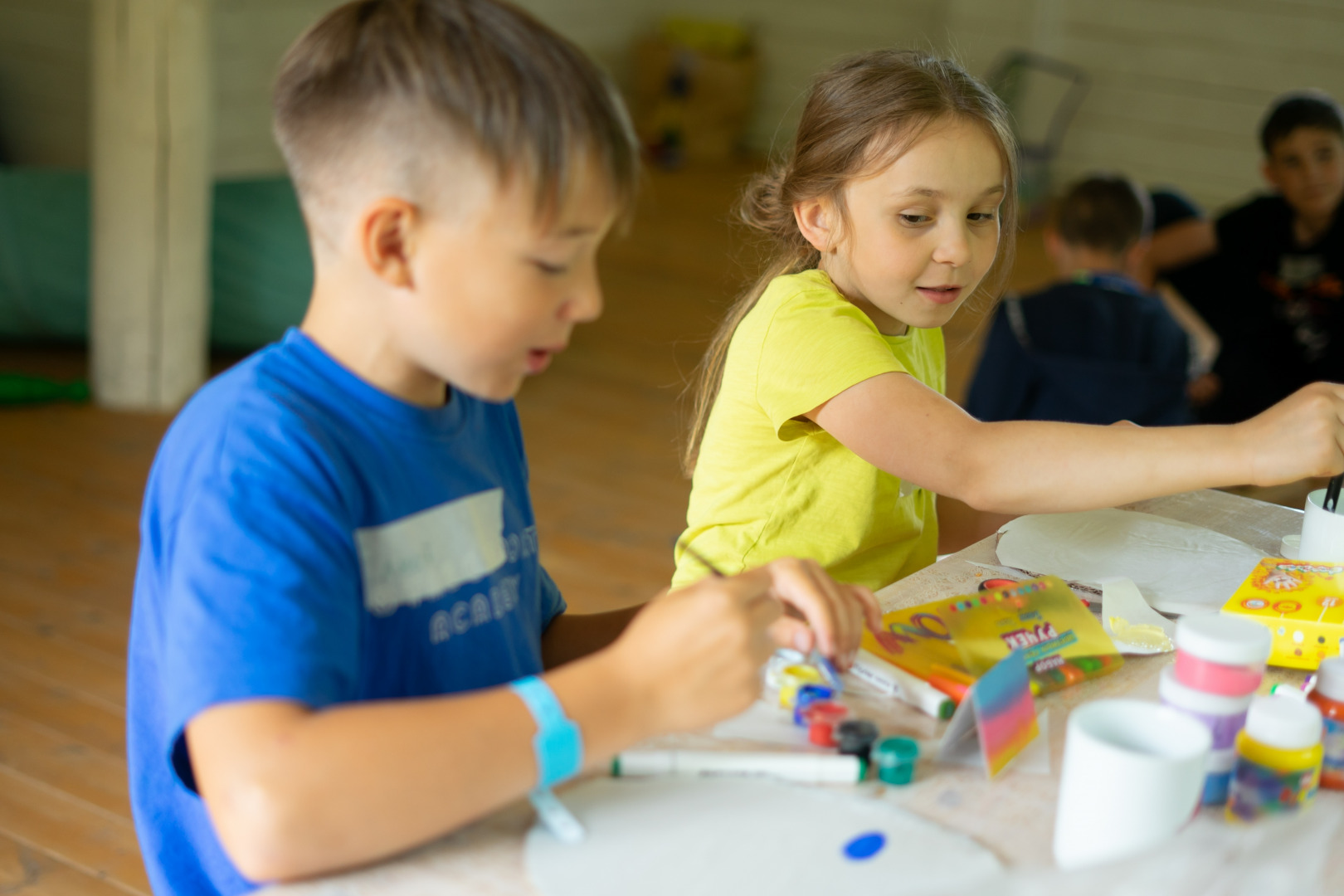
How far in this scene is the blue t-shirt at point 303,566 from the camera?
72 cm

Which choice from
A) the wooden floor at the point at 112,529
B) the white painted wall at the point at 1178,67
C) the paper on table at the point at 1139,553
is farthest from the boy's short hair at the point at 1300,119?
the white painted wall at the point at 1178,67

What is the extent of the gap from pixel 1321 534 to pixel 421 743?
859 mm

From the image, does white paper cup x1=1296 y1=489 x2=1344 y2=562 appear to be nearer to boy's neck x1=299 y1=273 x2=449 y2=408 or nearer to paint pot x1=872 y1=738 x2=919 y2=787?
paint pot x1=872 y1=738 x2=919 y2=787

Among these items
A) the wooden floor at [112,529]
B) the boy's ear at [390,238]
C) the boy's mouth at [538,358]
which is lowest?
the wooden floor at [112,529]

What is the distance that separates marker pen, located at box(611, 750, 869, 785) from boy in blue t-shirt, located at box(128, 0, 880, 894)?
57mm

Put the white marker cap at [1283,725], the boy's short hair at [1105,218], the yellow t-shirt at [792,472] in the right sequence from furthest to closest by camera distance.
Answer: the boy's short hair at [1105,218] < the yellow t-shirt at [792,472] < the white marker cap at [1283,725]

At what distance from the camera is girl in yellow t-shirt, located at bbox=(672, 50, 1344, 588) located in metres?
1.10

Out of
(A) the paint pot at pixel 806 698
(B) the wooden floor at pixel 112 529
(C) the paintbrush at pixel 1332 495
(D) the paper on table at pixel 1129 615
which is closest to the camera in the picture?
(A) the paint pot at pixel 806 698

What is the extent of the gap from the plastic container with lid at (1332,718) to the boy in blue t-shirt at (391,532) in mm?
302

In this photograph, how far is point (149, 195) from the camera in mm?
3205

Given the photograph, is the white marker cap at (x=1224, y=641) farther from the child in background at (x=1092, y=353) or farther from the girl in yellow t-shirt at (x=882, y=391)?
the child in background at (x=1092, y=353)

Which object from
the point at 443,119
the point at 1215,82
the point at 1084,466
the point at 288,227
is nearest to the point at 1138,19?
the point at 1215,82

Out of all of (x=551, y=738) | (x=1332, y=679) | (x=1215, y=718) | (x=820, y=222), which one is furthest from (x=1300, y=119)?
(x=551, y=738)

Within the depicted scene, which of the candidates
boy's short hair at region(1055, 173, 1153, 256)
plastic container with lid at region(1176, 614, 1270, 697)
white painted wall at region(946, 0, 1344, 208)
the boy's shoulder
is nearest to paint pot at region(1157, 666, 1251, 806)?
plastic container with lid at region(1176, 614, 1270, 697)
